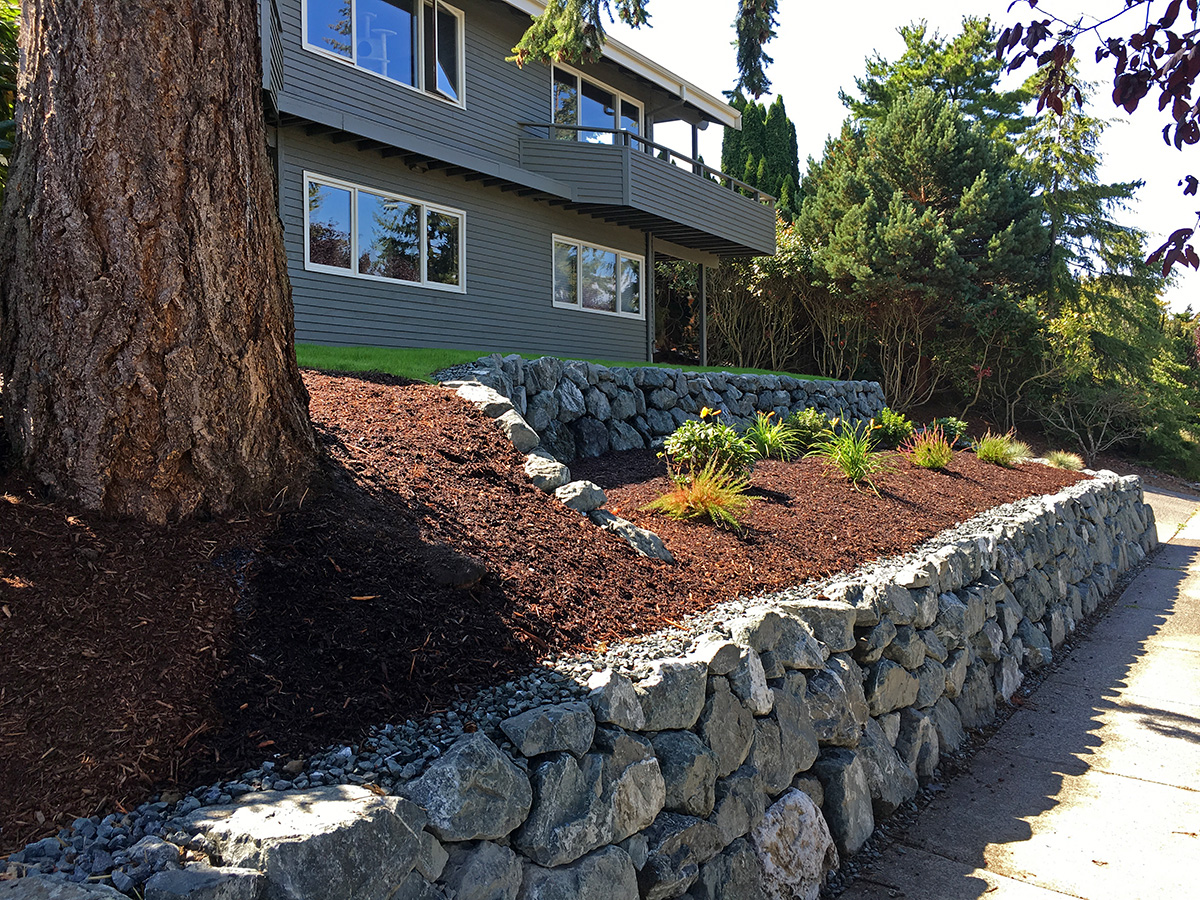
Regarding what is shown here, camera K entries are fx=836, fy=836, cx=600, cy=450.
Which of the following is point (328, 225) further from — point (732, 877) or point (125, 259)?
point (732, 877)

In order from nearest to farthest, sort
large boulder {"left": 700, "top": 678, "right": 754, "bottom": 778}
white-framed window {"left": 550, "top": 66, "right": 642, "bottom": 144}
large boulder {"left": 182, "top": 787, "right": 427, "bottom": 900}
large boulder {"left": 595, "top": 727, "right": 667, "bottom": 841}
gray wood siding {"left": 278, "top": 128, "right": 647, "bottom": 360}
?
large boulder {"left": 182, "top": 787, "right": 427, "bottom": 900} < large boulder {"left": 595, "top": 727, "right": 667, "bottom": 841} < large boulder {"left": 700, "top": 678, "right": 754, "bottom": 778} < gray wood siding {"left": 278, "top": 128, "right": 647, "bottom": 360} < white-framed window {"left": 550, "top": 66, "right": 642, "bottom": 144}

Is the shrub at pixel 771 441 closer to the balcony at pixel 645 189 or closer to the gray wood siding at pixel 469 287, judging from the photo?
the gray wood siding at pixel 469 287

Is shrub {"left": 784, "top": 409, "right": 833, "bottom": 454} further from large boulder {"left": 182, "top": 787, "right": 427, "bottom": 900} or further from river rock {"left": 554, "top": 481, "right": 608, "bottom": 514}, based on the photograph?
large boulder {"left": 182, "top": 787, "right": 427, "bottom": 900}

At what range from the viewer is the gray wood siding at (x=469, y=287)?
10.2 meters

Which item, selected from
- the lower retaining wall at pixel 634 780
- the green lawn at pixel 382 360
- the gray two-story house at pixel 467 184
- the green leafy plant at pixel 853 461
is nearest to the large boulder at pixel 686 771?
the lower retaining wall at pixel 634 780

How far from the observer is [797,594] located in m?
4.46

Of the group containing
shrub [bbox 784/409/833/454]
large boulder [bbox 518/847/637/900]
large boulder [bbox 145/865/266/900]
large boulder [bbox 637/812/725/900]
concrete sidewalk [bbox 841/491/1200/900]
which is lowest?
concrete sidewalk [bbox 841/491/1200/900]

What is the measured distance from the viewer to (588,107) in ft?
49.3

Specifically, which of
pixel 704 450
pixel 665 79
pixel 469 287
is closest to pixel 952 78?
pixel 665 79

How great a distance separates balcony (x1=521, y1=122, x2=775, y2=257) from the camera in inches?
517

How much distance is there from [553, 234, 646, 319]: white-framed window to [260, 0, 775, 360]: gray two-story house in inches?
1.3

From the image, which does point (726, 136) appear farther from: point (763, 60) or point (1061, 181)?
point (763, 60)

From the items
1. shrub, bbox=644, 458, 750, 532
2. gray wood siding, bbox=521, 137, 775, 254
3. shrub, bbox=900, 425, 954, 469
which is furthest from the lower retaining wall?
gray wood siding, bbox=521, 137, 775, 254

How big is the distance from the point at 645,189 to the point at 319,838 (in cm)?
1288
